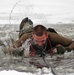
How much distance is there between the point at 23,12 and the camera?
16.3 metres

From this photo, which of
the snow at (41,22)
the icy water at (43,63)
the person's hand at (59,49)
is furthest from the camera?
the person's hand at (59,49)

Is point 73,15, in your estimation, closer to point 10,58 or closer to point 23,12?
point 23,12

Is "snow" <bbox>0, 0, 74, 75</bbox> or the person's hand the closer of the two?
"snow" <bbox>0, 0, 74, 75</bbox>

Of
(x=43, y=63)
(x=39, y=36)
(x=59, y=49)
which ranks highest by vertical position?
(x=39, y=36)

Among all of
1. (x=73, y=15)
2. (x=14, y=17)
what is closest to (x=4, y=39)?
(x=14, y=17)

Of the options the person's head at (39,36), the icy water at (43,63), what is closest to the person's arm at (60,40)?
the icy water at (43,63)

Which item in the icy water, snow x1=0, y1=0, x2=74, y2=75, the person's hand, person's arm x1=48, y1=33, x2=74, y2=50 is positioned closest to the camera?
the icy water

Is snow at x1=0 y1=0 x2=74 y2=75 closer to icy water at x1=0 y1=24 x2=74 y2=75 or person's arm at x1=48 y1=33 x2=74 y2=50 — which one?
icy water at x1=0 y1=24 x2=74 y2=75

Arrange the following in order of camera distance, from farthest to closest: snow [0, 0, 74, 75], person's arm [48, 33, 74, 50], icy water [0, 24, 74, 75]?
1. person's arm [48, 33, 74, 50]
2. snow [0, 0, 74, 75]
3. icy water [0, 24, 74, 75]

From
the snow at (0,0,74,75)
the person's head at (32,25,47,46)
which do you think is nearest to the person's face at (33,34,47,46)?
the person's head at (32,25,47,46)

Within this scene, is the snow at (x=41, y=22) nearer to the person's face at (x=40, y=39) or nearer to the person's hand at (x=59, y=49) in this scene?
the person's hand at (x=59, y=49)

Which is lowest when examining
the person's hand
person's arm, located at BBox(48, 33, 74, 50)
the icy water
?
the icy water

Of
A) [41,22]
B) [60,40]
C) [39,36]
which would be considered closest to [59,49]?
[60,40]

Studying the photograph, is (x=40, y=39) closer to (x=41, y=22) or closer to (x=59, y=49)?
(x=59, y=49)
